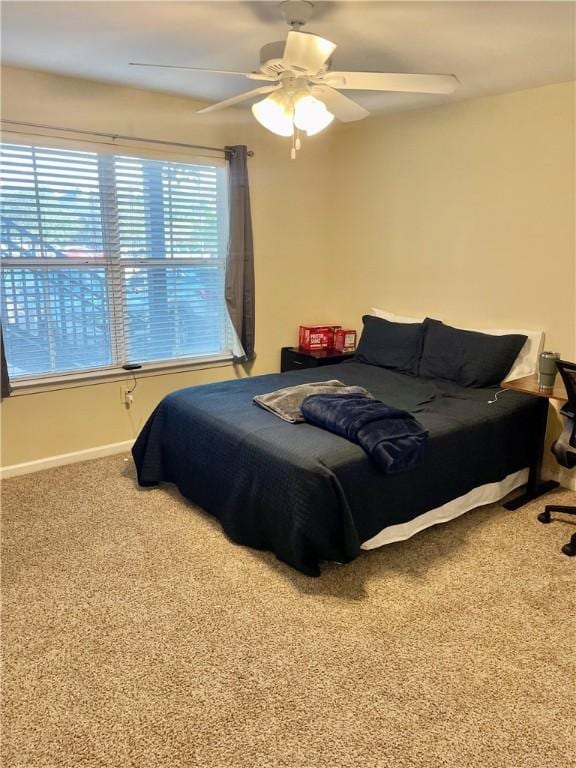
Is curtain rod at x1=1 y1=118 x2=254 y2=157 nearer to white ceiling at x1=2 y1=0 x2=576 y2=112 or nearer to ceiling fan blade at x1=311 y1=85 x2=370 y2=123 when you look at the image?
white ceiling at x1=2 y1=0 x2=576 y2=112

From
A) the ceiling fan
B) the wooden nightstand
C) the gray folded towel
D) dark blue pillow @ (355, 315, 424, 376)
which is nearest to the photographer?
the ceiling fan

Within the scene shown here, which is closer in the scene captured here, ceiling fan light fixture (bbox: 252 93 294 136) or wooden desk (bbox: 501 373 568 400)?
ceiling fan light fixture (bbox: 252 93 294 136)

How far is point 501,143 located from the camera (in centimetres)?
355

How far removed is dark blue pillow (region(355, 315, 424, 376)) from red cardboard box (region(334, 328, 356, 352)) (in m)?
0.37

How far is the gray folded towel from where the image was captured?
113 inches

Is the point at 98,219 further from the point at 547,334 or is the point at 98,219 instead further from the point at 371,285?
the point at 547,334

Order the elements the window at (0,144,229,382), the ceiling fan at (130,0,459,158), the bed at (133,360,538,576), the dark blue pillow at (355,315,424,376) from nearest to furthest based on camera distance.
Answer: the ceiling fan at (130,0,459,158), the bed at (133,360,538,576), the window at (0,144,229,382), the dark blue pillow at (355,315,424,376)

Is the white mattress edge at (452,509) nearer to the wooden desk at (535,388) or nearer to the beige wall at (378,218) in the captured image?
the wooden desk at (535,388)

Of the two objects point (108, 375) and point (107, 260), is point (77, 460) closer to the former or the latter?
point (108, 375)

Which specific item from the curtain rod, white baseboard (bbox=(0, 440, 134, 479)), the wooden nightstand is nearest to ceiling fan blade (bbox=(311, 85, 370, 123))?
the curtain rod

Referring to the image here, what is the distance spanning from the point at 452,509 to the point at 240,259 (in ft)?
7.83

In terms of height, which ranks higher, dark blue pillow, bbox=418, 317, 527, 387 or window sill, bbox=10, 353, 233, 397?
dark blue pillow, bbox=418, 317, 527, 387

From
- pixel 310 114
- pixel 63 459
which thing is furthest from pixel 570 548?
pixel 63 459

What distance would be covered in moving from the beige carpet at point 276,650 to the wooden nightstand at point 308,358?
177cm
